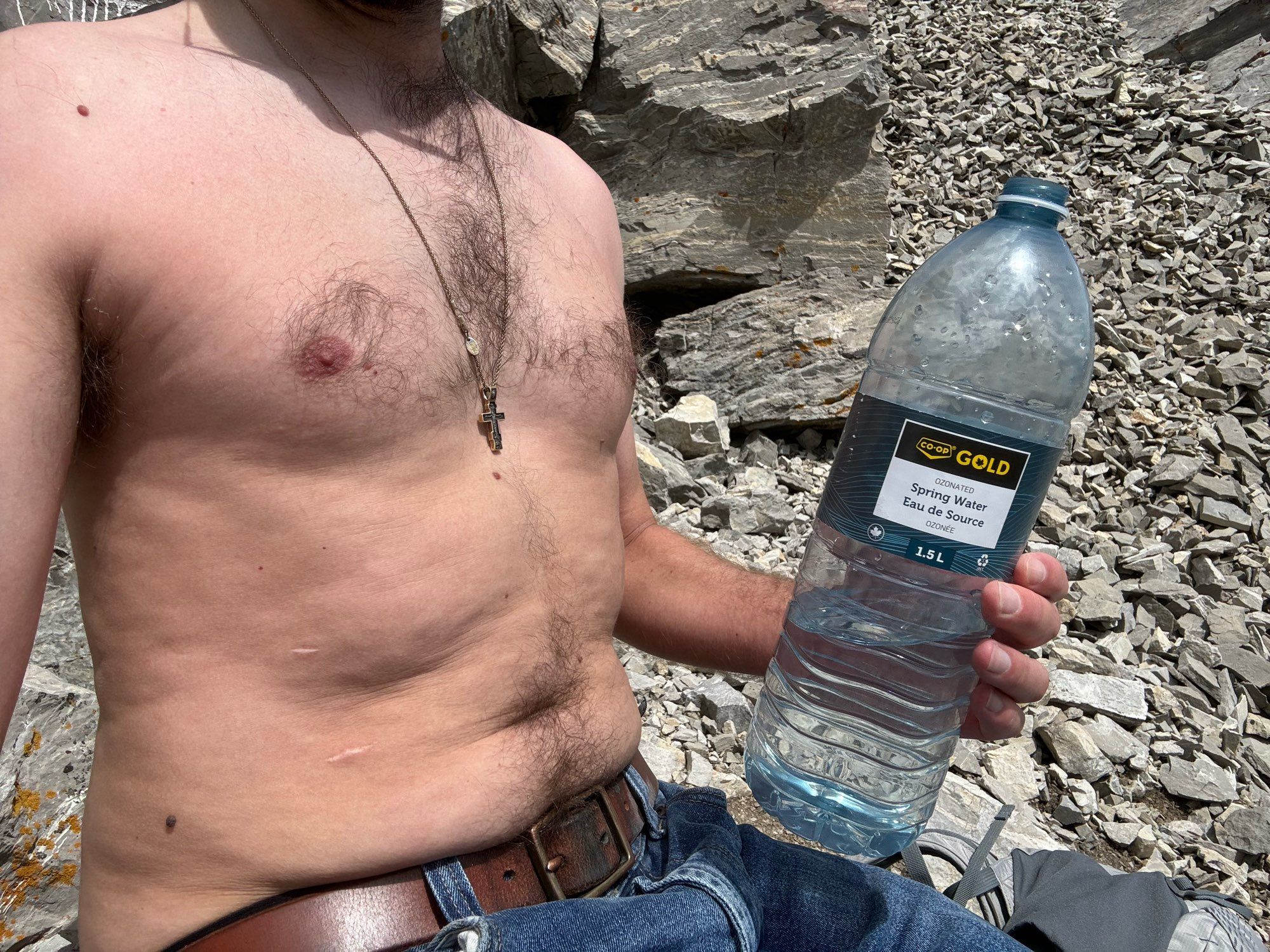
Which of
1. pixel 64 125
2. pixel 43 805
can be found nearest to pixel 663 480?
pixel 43 805

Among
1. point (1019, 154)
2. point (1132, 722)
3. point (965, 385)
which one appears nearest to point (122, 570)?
point (965, 385)

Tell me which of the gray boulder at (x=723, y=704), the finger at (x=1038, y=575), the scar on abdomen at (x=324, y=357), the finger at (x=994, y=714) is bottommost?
the gray boulder at (x=723, y=704)

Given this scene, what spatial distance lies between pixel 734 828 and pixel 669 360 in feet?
13.9

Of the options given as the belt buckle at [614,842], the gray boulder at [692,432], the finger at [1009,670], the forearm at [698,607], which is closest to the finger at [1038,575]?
the finger at [1009,670]

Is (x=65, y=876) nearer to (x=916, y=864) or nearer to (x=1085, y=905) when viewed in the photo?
(x=916, y=864)

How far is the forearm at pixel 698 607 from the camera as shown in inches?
74.9

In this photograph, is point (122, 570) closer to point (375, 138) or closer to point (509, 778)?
point (509, 778)

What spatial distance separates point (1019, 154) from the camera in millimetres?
7250

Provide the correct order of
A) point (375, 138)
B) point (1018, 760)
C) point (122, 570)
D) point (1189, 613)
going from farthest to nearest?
1. point (1189, 613)
2. point (1018, 760)
3. point (375, 138)
4. point (122, 570)

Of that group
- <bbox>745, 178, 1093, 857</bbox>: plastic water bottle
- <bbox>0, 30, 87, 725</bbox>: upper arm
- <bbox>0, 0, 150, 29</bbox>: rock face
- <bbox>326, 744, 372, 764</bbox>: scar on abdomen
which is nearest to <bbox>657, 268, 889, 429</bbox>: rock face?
<bbox>745, 178, 1093, 857</bbox>: plastic water bottle

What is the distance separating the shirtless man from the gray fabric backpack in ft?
1.47

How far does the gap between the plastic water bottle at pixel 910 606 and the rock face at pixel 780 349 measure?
3.25 metres

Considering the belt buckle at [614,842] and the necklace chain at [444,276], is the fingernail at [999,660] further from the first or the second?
the necklace chain at [444,276]

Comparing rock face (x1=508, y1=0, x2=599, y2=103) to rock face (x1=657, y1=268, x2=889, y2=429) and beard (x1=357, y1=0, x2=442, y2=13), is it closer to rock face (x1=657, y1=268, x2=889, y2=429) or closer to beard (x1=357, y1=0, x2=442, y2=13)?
rock face (x1=657, y1=268, x2=889, y2=429)
